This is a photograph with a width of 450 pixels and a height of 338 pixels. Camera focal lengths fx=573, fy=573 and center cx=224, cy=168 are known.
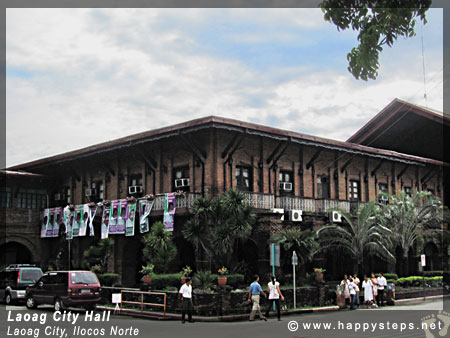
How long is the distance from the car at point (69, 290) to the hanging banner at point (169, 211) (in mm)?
5801

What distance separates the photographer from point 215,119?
87.6 feet

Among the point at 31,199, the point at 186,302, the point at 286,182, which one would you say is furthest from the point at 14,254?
the point at 186,302

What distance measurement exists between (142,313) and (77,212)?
44.4ft

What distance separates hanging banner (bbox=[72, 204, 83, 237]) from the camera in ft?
110

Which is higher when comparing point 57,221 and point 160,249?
point 57,221

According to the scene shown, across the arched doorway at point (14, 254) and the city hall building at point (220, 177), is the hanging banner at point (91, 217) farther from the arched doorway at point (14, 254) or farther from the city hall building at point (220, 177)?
the arched doorway at point (14, 254)

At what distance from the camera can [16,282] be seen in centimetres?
2617

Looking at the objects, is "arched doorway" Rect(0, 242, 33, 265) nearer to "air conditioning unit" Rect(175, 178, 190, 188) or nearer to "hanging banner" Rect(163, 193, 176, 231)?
"air conditioning unit" Rect(175, 178, 190, 188)

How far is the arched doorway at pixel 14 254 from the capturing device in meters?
37.2

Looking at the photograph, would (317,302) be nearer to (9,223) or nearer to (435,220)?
(435,220)

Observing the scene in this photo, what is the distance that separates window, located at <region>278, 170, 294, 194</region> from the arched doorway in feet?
56.8

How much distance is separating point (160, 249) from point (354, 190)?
16.5 m

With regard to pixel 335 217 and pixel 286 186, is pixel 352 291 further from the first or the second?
pixel 286 186

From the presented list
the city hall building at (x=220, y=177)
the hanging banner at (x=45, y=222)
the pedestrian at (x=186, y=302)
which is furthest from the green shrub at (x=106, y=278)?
the hanging banner at (x=45, y=222)
